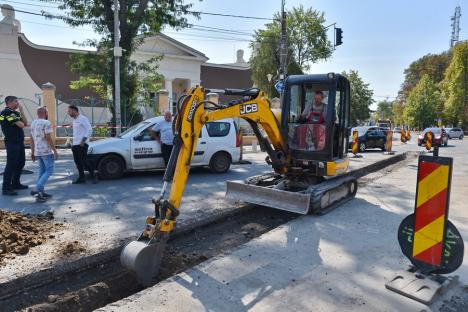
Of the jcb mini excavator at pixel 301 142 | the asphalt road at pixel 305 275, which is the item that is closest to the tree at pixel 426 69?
the jcb mini excavator at pixel 301 142

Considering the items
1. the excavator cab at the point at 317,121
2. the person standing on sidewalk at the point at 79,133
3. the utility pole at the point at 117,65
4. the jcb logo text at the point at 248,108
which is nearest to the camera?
the jcb logo text at the point at 248,108

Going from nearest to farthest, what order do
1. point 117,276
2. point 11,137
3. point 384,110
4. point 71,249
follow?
point 117,276, point 71,249, point 11,137, point 384,110

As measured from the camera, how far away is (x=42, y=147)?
24.1 feet

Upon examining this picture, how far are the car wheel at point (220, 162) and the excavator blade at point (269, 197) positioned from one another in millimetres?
3715

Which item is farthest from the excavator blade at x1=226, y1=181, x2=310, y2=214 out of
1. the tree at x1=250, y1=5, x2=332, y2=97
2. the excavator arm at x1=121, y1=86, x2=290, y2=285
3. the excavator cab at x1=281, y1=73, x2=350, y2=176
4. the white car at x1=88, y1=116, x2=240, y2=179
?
the tree at x1=250, y1=5, x2=332, y2=97

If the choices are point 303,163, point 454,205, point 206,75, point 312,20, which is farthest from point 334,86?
point 312,20

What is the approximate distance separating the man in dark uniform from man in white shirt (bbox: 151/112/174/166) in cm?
320

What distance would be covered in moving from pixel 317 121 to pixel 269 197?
1774mm

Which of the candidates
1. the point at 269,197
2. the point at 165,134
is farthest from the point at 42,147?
the point at 269,197

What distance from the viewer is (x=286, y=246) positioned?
4.99m

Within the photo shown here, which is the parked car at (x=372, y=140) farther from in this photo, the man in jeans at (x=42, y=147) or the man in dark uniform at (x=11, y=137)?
the man in dark uniform at (x=11, y=137)

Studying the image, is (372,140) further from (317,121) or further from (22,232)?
(22,232)

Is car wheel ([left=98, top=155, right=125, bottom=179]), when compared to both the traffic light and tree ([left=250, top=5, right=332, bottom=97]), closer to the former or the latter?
the traffic light

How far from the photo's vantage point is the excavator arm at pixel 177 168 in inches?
158
